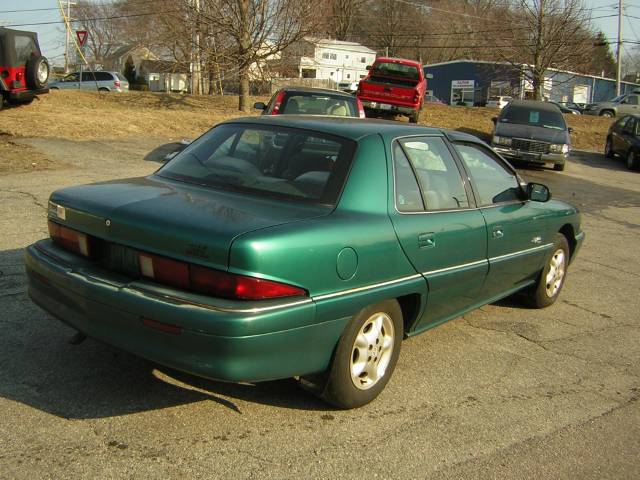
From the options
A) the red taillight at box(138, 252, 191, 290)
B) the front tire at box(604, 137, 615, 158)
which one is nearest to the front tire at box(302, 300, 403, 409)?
the red taillight at box(138, 252, 191, 290)

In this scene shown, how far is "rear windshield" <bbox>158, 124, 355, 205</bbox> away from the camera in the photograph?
3748mm

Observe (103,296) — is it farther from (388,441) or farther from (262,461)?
(388,441)

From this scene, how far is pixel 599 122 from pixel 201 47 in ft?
55.5

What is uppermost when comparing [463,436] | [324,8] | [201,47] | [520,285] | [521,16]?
[521,16]

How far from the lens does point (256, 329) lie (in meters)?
3.02

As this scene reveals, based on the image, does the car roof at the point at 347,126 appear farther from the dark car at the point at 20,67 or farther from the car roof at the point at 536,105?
the car roof at the point at 536,105

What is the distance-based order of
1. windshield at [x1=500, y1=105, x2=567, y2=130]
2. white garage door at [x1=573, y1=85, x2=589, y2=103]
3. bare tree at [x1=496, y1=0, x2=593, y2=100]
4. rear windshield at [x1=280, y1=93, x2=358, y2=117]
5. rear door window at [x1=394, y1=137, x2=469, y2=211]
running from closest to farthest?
rear door window at [x1=394, y1=137, x2=469, y2=211] → rear windshield at [x1=280, y1=93, x2=358, y2=117] → windshield at [x1=500, y1=105, x2=567, y2=130] → bare tree at [x1=496, y1=0, x2=593, y2=100] → white garage door at [x1=573, y1=85, x2=589, y2=103]

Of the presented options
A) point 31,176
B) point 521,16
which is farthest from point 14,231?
point 521,16

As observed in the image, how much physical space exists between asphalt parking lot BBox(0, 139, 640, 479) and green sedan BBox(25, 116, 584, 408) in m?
0.33

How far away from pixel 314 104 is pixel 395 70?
10668 millimetres

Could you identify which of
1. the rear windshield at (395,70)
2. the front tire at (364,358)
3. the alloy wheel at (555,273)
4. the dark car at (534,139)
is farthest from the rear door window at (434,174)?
the rear windshield at (395,70)

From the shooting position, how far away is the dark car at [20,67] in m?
15.5

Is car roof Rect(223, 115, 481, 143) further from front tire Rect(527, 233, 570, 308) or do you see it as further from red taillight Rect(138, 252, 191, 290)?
front tire Rect(527, 233, 570, 308)

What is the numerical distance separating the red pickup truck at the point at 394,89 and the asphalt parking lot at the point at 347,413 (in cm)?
1567
